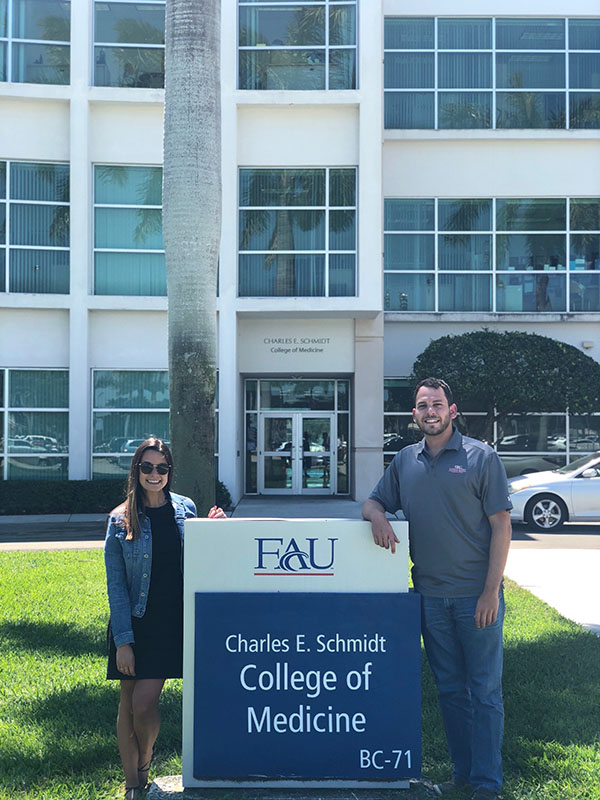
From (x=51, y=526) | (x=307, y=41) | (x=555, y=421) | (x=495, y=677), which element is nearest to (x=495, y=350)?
(x=555, y=421)

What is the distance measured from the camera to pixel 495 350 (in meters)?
19.9

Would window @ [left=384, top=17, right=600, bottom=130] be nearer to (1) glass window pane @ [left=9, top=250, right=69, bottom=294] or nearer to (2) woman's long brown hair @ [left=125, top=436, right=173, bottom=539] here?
(1) glass window pane @ [left=9, top=250, right=69, bottom=294]

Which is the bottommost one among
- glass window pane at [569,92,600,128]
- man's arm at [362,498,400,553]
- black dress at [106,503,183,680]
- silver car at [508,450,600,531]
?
silver car at [508,450,600,531]

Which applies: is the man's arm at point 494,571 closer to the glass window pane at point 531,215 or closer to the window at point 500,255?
the window at point 500,255

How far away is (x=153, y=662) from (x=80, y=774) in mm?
960

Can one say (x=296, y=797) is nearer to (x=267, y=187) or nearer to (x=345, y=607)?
(x=345, y=607)

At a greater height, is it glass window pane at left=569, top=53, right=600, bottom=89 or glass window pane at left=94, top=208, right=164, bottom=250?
glass window pane at left=569, top=53, right=600, bottom=89

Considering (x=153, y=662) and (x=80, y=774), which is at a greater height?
(x=153, y=662)

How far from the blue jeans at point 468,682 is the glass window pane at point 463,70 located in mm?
20882

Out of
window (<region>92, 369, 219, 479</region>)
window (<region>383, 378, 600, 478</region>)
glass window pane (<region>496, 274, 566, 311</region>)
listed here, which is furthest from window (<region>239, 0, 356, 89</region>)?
window (<region>383, 378, 600, 478</region>)

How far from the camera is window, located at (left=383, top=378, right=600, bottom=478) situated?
2266 centimetres

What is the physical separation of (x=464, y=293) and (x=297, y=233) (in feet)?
16.2

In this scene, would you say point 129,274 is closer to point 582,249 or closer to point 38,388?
point 38,388

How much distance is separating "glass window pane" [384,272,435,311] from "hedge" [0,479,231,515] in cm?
703
